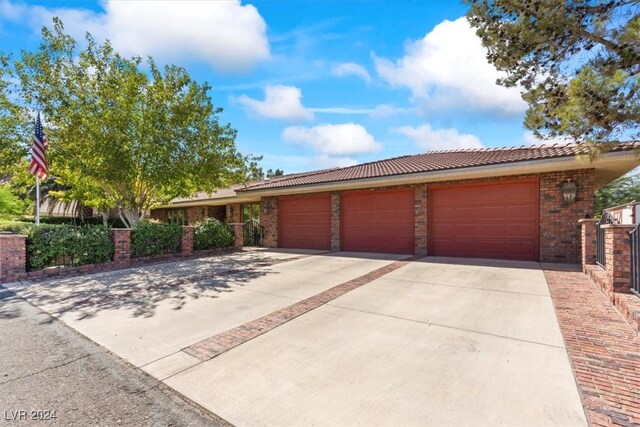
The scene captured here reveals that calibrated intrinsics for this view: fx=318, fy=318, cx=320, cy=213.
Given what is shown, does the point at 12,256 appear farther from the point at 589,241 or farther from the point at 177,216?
the point at 177,216

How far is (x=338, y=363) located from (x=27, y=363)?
3.19 meters

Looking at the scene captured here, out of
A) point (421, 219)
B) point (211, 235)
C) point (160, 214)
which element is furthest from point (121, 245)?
point (160, 214)

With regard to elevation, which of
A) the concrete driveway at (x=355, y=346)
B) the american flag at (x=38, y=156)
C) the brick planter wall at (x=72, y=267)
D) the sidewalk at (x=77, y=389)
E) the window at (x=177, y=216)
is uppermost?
the american flag at (x=38, y=156)

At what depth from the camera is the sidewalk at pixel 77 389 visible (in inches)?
93.3

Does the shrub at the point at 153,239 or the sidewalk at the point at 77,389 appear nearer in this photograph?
the sidewalk at the point at 77,389

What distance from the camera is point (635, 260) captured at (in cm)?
440

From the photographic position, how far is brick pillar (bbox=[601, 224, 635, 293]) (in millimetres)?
4660

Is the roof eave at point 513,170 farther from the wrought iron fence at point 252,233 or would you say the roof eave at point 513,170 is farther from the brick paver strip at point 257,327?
the wrought iron fence at point 252,233

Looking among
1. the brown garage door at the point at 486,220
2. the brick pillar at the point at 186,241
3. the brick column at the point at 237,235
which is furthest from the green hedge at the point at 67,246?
the brown garage door at the point at 486,220

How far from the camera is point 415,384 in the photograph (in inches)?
109

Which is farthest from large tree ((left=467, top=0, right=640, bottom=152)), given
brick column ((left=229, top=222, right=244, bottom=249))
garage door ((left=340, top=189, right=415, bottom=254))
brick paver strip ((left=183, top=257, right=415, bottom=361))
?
brick column ((left=229, top=222, right=244, bottom=249))

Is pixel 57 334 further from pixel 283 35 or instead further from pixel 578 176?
pixel 578 176

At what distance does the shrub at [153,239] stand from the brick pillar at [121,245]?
0.23 meters

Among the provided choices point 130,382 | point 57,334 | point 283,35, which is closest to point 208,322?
point 130,382
